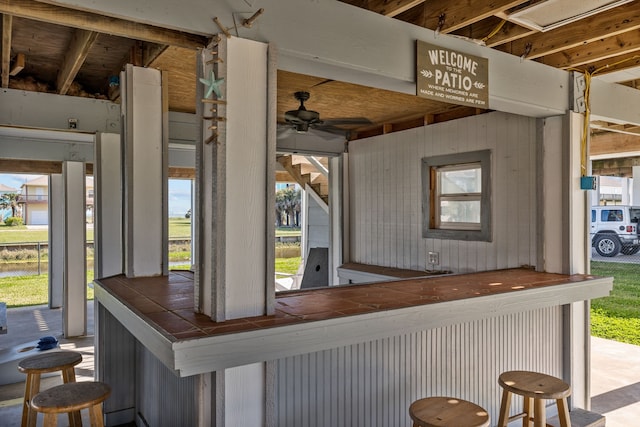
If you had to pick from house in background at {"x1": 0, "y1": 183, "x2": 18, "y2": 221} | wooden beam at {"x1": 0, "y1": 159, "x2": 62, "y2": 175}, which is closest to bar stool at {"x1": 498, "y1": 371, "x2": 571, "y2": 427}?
wooden beam at {"x1": 0, "y1": 159, "x2": 62, "y2": 175}

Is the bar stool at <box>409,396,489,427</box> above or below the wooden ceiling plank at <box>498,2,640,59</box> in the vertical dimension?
below

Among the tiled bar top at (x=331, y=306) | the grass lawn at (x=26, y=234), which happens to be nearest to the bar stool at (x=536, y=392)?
the tiled bar top at (x=331, y=306)

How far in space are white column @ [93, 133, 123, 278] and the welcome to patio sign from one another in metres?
2.60

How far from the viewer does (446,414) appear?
6.85 feet

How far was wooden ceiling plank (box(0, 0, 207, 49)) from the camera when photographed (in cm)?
181

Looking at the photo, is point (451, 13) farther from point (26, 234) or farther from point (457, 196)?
point (26, 234)

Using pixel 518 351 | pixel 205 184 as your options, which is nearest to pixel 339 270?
pixel 518 351

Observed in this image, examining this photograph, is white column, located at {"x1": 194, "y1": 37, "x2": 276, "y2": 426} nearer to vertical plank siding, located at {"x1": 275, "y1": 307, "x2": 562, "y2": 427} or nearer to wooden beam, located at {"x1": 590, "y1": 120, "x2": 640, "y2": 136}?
vertical plank siding, located at {"x1": 275, "y1": 307, "x2": 562, "y2": 427}

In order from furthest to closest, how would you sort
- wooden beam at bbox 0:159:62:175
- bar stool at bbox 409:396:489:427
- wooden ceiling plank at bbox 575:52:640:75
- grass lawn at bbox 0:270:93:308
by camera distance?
grass lawn at bbox 0:270:93:308, wooden beam at bbox 0:159:62:175, wooden ceiling plank at bbox 575:52:640:75, bar stool at bbox 409:396:489:427

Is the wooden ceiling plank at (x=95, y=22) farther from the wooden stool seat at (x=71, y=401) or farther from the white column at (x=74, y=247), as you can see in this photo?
the white column at (x=74, y=247)

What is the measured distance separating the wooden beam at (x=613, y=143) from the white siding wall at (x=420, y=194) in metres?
2.62

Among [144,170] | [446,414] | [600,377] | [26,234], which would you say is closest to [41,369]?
[144,170]

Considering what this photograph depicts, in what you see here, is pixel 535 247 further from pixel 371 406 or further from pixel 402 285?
pixel 371 406

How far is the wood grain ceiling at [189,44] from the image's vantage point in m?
2.04
